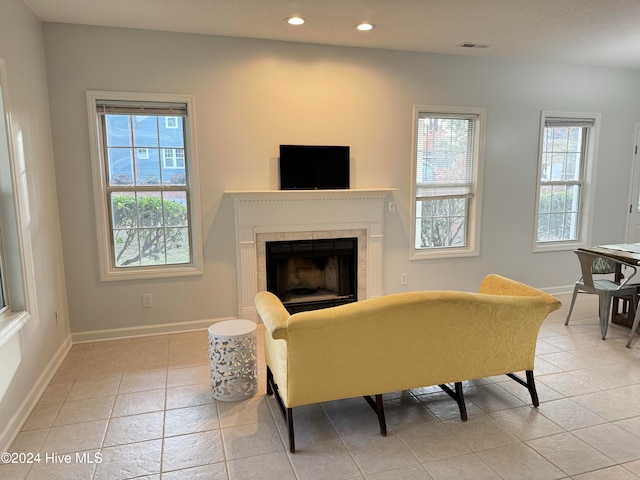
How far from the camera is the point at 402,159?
4629mm

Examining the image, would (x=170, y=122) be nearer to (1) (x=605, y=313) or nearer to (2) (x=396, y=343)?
(2) (x=396, y=343)

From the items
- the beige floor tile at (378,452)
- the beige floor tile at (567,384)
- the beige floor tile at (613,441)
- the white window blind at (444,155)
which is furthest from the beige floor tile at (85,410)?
the white window blind at (444,155)

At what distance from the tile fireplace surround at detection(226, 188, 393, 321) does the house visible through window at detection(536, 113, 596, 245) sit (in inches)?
86.5

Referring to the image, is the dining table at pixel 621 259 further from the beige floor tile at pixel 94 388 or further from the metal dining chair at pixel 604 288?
the beige floor tile at pixel 94 388

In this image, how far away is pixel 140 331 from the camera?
4.09 meters

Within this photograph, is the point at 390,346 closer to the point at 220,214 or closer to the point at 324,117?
the point at 220,214

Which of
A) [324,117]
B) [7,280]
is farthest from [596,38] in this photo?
[7,280]

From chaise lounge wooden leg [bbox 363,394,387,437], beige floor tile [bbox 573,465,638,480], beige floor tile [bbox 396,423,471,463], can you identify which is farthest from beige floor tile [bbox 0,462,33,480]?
beige floor tile [bbox 573,465,638,480]

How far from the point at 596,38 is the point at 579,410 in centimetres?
333

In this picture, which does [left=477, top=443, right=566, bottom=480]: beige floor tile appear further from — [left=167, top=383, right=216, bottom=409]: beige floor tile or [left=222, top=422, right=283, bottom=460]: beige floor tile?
[left=167, top=383, right=216, bottom=409]: beige floor tile

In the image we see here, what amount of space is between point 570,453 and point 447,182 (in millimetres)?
3115

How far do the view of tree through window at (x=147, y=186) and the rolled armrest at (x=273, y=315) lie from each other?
1.77 metres

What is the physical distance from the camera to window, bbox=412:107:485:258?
476cm

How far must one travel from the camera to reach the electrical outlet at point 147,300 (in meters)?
4.07
